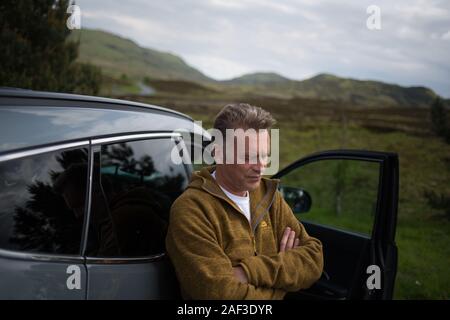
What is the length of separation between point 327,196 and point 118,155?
11539 mm

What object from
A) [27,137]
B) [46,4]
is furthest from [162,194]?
[46,4]

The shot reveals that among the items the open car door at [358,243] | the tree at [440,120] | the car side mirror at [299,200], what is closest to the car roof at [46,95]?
the open car door at [358,243]

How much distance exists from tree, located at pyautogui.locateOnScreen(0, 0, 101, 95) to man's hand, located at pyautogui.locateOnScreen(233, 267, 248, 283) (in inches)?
243

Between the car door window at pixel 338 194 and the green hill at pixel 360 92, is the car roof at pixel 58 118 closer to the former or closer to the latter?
the car door window at pixel 338 194

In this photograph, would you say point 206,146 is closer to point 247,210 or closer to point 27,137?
point 247,210

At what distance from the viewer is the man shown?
1827 mm

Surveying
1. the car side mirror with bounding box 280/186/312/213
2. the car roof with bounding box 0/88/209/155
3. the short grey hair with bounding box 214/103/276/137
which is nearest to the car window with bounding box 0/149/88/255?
the car roof with bounding box 0/88/209/155

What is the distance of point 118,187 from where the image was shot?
7.51 ft

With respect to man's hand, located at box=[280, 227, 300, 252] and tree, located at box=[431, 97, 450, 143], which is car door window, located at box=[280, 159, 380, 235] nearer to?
man's hand, located at box=[280, 227, 300, 252]

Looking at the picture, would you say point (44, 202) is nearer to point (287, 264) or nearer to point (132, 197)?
point (132, 197)

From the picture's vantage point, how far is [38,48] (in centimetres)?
749

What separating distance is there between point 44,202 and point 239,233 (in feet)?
3.05
